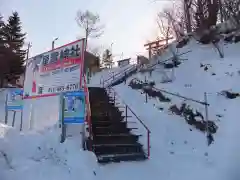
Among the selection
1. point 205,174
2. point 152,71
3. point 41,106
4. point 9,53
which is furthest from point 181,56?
point 9,53

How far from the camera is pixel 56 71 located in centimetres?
873

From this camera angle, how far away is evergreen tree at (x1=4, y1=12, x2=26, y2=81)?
32.0m

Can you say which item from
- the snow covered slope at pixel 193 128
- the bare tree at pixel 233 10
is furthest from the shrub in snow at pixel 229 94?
the bare tree at pixel 233 10

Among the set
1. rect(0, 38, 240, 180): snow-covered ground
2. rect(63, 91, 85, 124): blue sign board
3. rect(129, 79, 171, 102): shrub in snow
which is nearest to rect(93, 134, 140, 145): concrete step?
rect(0, 38, 240, 180): snow-covered ground

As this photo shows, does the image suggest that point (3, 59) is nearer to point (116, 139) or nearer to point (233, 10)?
point (233, 10)

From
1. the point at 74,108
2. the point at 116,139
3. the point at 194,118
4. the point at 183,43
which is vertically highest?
the point at 183,43

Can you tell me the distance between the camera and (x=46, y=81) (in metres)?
9.20

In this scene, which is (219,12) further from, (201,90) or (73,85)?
(73,85)

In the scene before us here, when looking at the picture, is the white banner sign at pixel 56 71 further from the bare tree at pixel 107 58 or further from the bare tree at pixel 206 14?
the bare tree at pixel 107 58

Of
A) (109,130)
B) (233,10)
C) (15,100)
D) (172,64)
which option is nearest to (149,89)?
(172,64)

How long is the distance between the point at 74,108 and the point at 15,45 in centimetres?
2885

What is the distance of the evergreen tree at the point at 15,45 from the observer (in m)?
32.0

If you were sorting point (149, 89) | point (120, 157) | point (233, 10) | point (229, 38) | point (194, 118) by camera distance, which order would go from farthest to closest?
point (233, 10), point (229, 38), point (149, 89), point (194, 118), point (120, 157)

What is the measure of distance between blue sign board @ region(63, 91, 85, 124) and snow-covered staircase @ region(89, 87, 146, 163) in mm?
914
